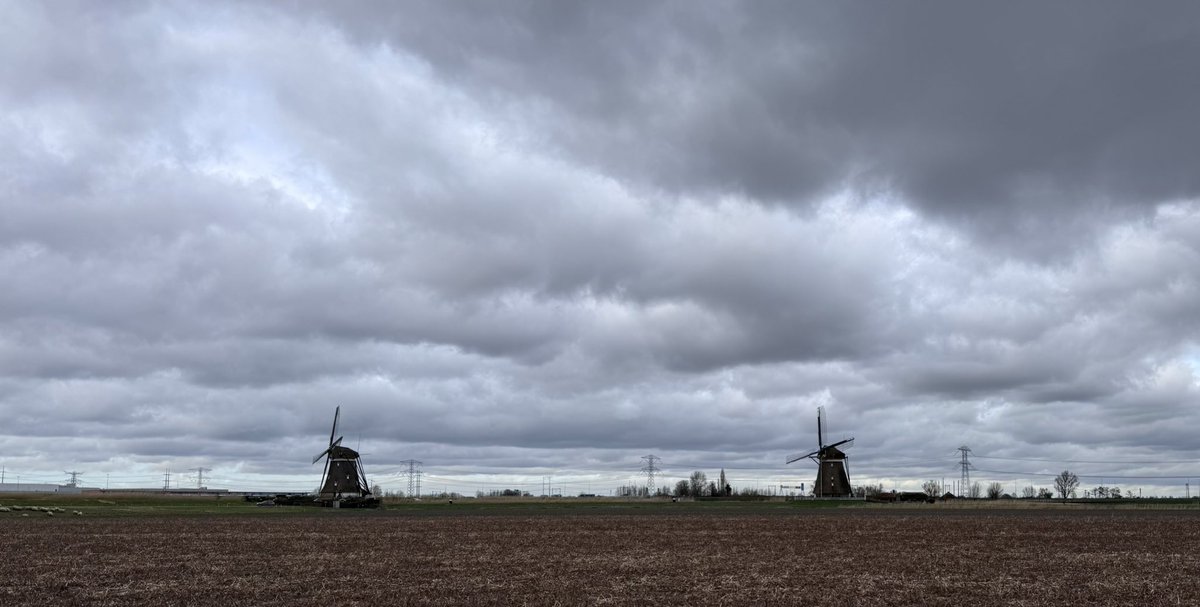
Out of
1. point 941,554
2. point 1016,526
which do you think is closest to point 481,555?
point 941,554

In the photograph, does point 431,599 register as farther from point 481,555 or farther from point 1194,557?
point 1194,557

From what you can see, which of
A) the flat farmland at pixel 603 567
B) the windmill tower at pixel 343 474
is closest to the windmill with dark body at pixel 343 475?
the windmill tower at pixel 343 474

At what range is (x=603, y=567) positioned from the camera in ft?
119

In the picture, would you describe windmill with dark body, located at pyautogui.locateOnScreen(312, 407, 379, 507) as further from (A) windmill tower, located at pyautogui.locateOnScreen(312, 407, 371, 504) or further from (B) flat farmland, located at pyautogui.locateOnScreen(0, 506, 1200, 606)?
(B) flat farmland, located at pyautogui.locateOnScreen(0, 506, 1200, 606)

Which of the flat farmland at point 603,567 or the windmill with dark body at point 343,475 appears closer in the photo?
the flat farmland at point 603,567

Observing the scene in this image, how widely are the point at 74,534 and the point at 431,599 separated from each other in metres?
38.7

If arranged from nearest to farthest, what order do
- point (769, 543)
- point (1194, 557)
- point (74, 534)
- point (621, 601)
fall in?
1. point (621, 601)
2. point (1194, 557)
3. point (769, 543)
4. point (74, 534)

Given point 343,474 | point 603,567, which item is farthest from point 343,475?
point 603,567

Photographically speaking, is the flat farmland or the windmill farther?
the windmill

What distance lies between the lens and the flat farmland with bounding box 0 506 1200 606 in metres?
28.3

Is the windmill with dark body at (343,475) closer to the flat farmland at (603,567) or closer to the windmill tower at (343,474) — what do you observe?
the windmill tower at (343,474)

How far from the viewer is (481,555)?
4175 cm

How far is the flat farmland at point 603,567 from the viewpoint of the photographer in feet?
92.9

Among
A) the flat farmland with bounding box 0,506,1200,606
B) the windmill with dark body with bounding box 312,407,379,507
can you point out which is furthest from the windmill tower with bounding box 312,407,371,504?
the flat farmland with bounding box 0,506,1200,606
